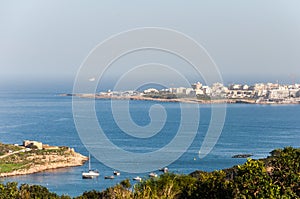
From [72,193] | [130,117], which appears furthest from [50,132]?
[72,193]

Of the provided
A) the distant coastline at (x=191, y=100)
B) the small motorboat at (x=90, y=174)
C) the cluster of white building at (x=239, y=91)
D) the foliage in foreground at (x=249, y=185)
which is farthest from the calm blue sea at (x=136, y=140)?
the foliage in foreground at (x=249, y=185)

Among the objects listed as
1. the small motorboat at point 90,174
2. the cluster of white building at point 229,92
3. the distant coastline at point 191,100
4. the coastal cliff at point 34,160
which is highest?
the cluster of white building at point 229,92

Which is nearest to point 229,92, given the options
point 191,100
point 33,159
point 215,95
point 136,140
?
point 215,95

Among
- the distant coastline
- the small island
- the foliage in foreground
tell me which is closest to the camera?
the foliage in foreground

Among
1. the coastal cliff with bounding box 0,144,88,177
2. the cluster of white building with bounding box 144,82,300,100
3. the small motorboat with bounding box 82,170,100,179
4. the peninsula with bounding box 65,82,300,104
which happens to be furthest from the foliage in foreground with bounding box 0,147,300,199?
the cluster of white building with bounding box 144,82,300,100

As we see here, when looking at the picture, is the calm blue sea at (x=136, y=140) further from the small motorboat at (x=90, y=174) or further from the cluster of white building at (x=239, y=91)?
the cluster of white building at (x=239, y=91)

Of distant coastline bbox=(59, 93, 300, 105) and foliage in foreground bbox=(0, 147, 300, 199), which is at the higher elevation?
distant coastline bbox=(59, 93, 300, 105)

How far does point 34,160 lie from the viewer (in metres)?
17.1

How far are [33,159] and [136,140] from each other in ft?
21.7

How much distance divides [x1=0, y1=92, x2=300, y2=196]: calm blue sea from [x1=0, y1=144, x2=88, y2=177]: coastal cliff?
309 mm

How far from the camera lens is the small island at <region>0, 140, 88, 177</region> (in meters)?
16.2

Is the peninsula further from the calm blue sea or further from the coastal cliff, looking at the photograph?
the coastal cliff

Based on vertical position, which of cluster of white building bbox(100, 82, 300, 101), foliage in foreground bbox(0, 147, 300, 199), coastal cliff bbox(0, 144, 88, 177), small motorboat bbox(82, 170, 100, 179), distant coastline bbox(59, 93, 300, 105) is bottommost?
small motorboat bbox(82, 170, 100, 179)

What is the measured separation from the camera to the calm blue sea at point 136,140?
16203 millimetres
